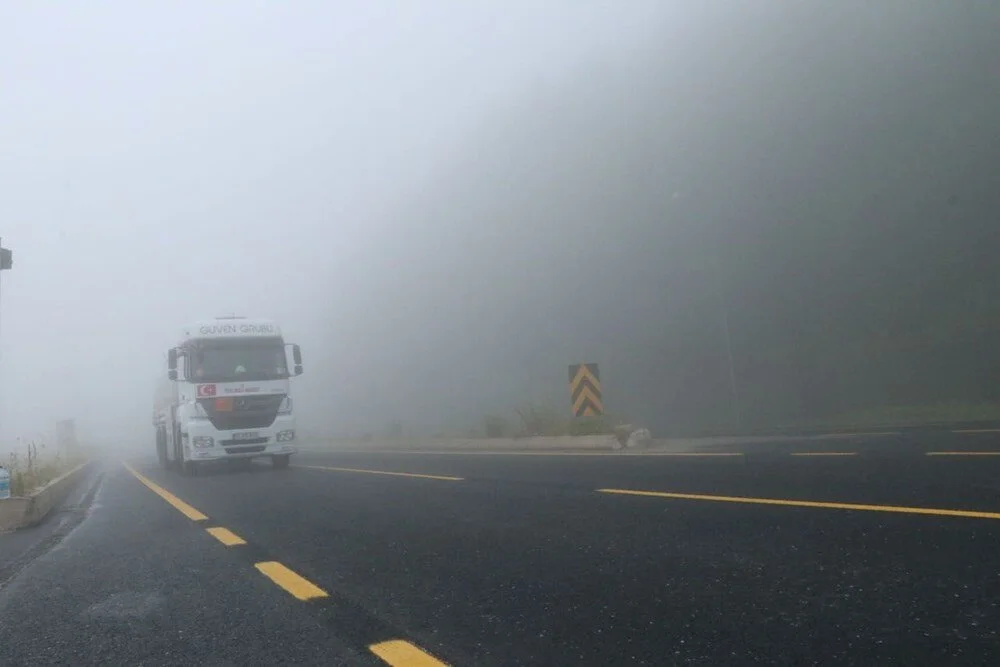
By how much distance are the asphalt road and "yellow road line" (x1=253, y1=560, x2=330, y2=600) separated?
0.03m

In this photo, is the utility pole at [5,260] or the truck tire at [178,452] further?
the truck tire at [178,452]

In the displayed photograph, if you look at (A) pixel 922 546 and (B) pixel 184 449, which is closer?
(A) pixel 922 546

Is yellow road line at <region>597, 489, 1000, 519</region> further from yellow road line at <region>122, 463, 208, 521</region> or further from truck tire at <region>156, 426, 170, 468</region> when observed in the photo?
truck tire at <region>156, 426, 170, 468</region>

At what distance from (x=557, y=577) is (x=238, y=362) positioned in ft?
47.2

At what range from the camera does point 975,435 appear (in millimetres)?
13406

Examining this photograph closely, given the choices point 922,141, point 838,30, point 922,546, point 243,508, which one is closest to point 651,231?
point 838,30

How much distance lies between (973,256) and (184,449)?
28.1m

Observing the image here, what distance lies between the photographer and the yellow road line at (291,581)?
5.45 m

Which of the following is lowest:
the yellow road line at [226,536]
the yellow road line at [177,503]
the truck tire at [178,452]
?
the yellow road line at [226,536]

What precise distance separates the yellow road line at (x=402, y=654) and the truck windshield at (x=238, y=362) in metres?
15.1

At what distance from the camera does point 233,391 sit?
18.4 metres

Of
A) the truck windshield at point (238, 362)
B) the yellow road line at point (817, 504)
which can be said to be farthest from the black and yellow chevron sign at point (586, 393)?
the yellow road line at point (817, 504)

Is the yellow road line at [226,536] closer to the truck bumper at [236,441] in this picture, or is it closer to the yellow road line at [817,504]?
the yellow road line at [817,504]

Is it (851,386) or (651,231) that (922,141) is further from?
(651,231)
